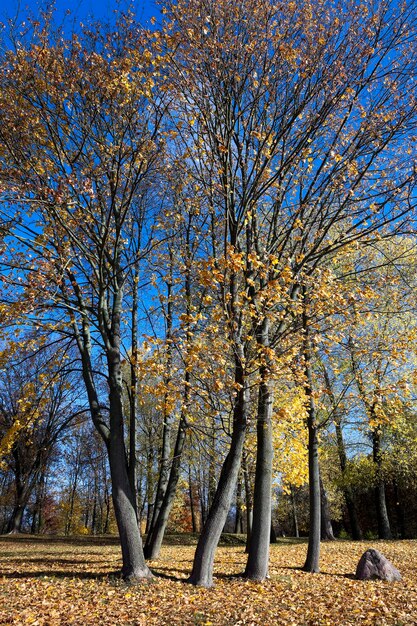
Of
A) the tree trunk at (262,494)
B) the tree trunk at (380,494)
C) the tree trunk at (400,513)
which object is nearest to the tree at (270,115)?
the tree trunk at (262,494)

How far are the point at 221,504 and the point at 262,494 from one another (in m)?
0.97

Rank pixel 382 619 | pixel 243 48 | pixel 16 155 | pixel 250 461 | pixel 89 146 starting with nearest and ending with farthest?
pixel 382 619, pixel 243 48, pixel 16 155, pixel 89 146, pixel 250 461

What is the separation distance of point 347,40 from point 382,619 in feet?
30.7

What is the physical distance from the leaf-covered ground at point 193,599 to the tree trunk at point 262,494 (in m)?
0.34

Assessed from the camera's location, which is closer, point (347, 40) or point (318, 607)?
point (318, 607)

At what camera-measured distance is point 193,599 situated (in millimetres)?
6512

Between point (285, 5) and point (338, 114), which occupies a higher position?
point (285, 5)

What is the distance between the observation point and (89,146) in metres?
9.59

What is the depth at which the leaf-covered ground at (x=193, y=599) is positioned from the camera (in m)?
5.57

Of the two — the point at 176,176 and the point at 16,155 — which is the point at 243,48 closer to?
the point at 176,176

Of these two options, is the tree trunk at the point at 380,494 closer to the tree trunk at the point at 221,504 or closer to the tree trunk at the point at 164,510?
the tree trunk at the point at 164,510

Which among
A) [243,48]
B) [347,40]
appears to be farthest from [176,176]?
[347,40]

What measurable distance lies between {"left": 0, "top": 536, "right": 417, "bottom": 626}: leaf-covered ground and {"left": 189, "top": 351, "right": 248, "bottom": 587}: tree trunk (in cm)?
29

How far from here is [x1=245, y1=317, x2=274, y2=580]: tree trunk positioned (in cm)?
810
